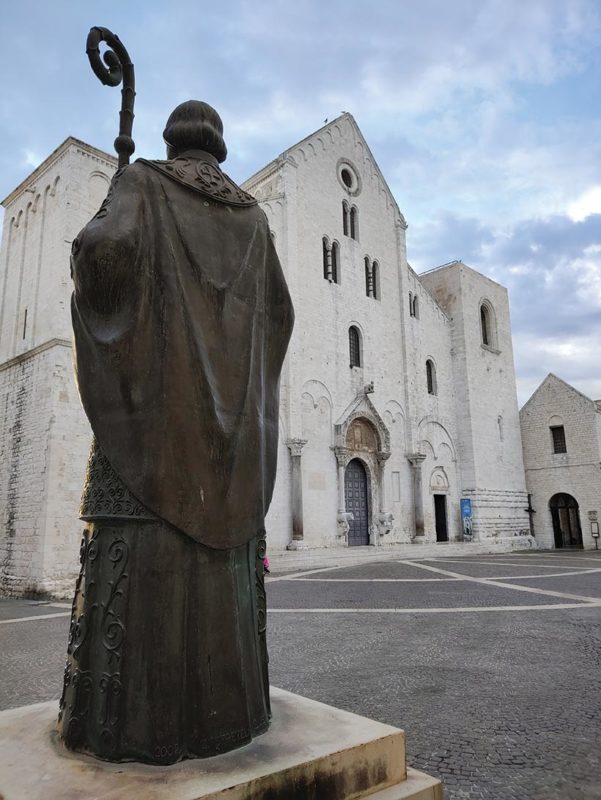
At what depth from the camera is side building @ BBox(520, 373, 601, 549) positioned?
1049 inches

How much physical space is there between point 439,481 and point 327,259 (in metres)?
10.4

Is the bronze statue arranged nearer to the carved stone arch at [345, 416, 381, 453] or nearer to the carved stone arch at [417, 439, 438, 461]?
the carved stone arch at [345, 416, 381, 453]

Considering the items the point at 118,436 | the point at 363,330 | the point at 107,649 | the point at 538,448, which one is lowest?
the point at 107,649

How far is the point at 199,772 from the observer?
1.60 meters

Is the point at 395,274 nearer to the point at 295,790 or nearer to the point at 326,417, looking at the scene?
the point at 326,417

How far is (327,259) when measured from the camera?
21125 millimetres

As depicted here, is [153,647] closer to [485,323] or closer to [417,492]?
[417,492]

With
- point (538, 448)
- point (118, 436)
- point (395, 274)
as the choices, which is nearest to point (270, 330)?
point (118, 436)

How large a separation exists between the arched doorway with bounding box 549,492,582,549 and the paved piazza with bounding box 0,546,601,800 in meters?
20.2

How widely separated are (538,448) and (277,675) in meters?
26.8

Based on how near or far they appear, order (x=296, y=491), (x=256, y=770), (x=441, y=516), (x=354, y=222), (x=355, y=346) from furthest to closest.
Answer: (x=441, y=516) < (x=354, y=222) < (x=355, y=346) < (x=296, y=491) < (x=256, y=770)

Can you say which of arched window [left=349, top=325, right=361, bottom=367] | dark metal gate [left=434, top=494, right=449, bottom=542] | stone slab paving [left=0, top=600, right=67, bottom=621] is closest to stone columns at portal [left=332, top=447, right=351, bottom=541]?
arched window [left=349, top=325, right=361, bottom=367]

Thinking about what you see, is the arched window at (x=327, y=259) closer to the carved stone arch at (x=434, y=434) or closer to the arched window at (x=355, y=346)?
the arched window at (x=355, y=346)

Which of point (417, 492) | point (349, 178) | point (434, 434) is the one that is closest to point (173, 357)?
point (417, 492)
